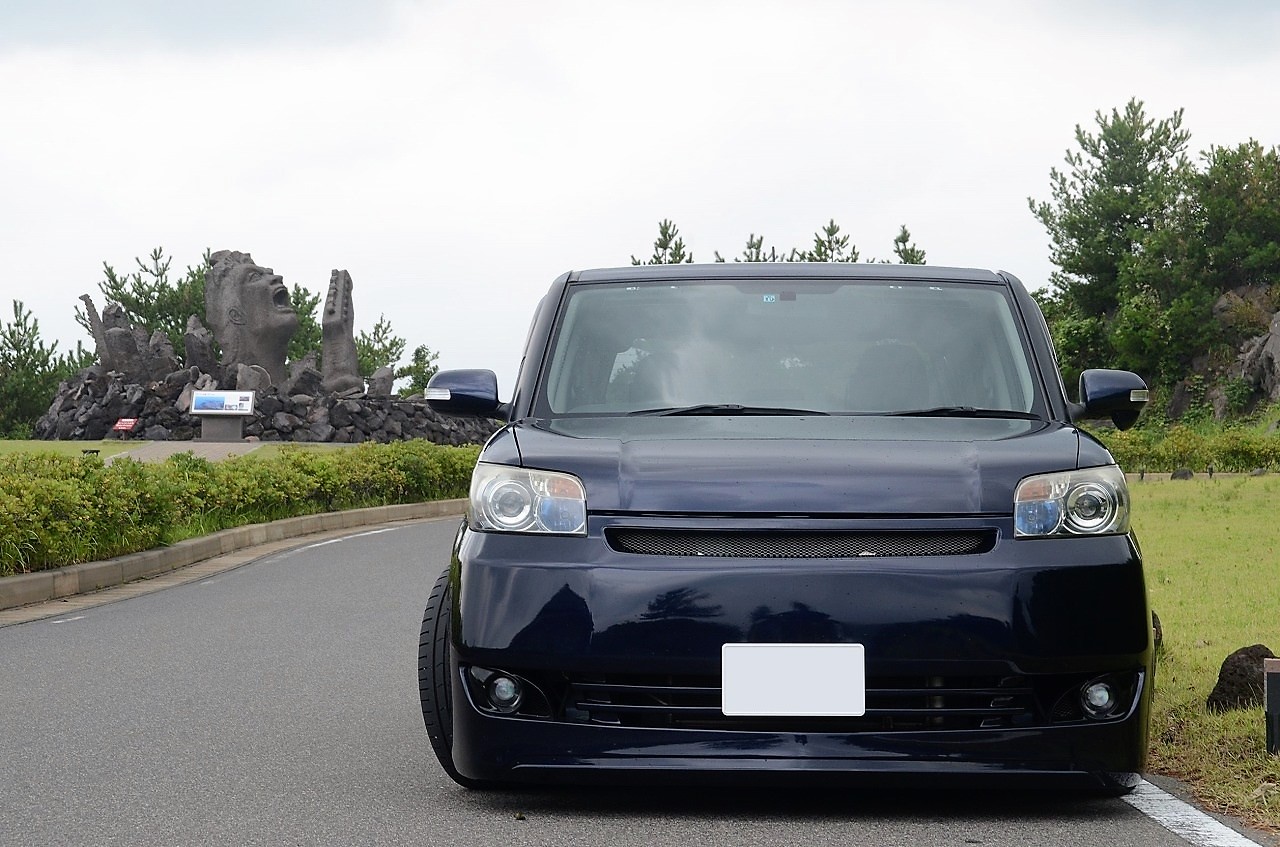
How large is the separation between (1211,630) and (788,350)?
5183mm

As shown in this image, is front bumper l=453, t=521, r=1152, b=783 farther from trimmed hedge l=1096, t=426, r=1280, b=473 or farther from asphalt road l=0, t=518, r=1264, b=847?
trimmed hedge l=1096, t=426, r=1280, b=473

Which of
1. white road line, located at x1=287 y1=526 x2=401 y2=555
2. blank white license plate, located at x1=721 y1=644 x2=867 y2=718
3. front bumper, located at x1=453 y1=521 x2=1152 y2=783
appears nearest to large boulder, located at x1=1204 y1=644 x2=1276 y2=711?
front bumper, located at x1=453 y1=521 x2=1152 y2=783

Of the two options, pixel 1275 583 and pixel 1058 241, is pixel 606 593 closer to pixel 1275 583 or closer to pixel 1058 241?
pixel 1275 583

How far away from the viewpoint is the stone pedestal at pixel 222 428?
41.4 m

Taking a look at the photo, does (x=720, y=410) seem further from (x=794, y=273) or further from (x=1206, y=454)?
(x=1206, y=454)

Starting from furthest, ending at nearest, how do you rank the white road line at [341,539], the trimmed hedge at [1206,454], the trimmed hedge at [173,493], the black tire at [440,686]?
the trimmed hedge at [1206,454]
the white road line at [341,539]
the trimmed hedge at [173,493]
the black tire at [440,686]

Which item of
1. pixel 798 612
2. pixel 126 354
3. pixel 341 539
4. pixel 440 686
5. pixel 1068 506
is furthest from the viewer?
pixel 126 354

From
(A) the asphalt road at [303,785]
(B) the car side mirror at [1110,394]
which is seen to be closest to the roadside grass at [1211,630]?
(A) the asphalt road at [303,785]

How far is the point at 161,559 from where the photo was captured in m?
13.4

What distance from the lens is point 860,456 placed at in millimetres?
4234

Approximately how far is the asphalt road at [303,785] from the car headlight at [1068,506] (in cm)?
85

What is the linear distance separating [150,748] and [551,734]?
2.10 metres

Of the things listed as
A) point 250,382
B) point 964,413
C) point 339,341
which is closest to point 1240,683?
point 964,413

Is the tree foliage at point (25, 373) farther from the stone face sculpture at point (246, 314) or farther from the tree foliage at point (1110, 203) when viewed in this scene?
the tree foliage at point (1110, 203)
